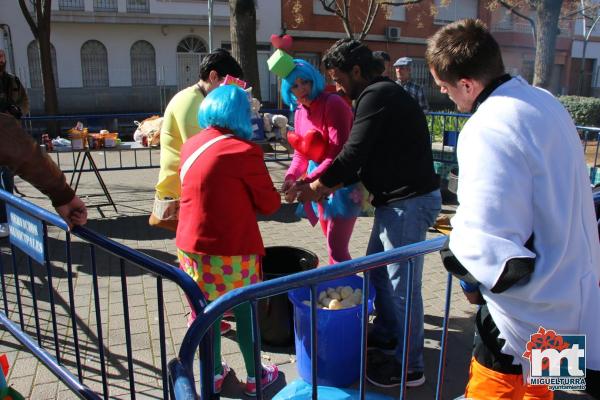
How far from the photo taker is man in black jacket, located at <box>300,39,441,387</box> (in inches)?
109

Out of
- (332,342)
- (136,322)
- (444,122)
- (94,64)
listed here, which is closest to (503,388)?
(332,342)

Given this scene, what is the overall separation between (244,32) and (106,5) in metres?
16.4

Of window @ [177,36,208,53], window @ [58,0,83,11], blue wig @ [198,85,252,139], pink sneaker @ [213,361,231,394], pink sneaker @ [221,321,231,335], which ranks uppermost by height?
window @ [58,0,83,11]

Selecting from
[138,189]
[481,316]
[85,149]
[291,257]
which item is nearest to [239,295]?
[481,316]

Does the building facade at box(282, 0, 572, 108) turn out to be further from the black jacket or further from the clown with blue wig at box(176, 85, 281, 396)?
the clown with blue wig at box(176, 85, 281, 396)

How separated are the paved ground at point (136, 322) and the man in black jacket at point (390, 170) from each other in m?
0.37

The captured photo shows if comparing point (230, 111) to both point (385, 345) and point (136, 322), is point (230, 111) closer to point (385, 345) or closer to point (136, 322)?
point (385, 345)

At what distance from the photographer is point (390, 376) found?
305cm

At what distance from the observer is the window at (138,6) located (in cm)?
2314

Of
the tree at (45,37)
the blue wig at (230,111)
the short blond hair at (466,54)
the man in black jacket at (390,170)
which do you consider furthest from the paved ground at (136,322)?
the tree at (45,37)

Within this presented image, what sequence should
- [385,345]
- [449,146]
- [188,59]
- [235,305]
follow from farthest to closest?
[188,59]
[449,146]
[385,345]
[235,305]

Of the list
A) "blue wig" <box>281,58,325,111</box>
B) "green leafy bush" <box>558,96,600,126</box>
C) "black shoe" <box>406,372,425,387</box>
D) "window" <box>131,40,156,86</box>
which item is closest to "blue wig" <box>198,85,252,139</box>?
"blue wig" <box>281,58,325,111</box>

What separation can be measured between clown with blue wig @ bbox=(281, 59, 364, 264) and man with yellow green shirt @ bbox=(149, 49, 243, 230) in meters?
0.47

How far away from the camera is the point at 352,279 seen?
11.0 ft
